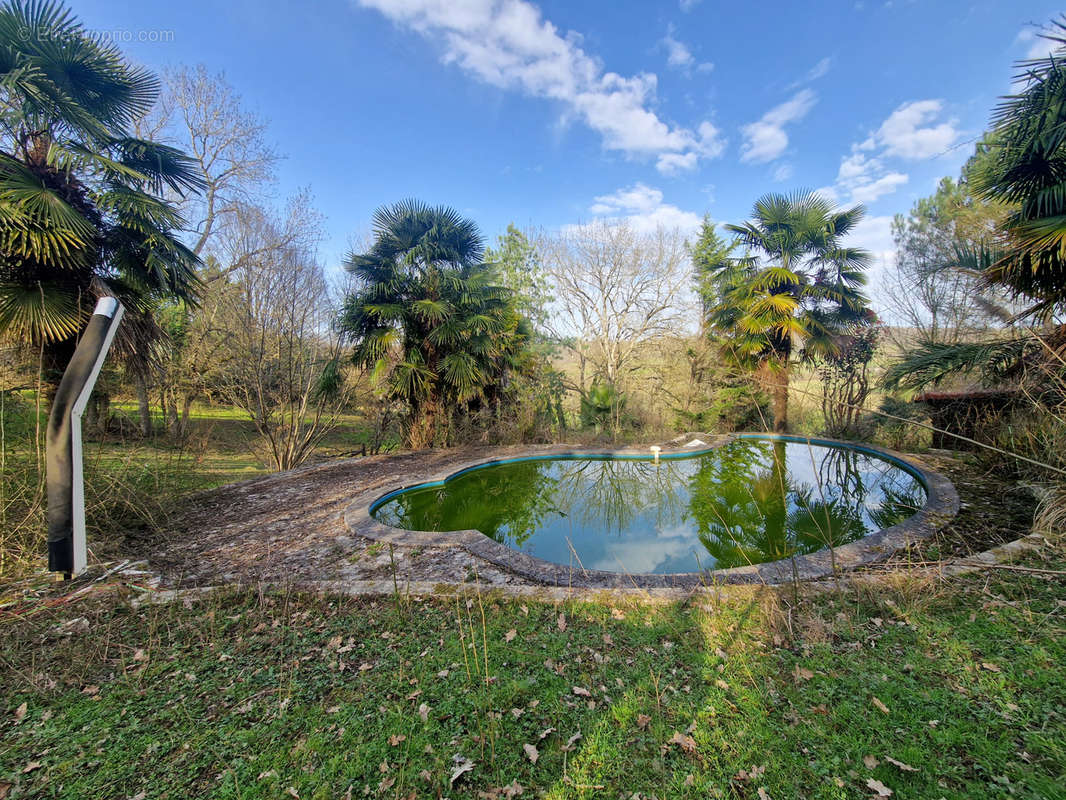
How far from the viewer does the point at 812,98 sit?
961cm

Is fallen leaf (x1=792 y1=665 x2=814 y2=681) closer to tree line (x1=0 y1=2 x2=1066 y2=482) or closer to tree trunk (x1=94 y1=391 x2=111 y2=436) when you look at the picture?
tree line (x1=0 y1=2 x2=1066 y2=482)

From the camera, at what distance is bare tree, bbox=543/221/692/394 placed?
13766mm

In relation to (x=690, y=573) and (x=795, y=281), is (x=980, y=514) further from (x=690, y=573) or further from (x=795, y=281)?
(x=795, y=281)

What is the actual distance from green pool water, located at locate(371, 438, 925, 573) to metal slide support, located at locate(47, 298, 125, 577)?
269 cm

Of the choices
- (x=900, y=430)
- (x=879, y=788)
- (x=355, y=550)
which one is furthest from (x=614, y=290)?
(x=879, y=788)

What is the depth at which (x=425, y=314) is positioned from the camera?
7.48m

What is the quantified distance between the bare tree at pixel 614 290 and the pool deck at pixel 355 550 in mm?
9711

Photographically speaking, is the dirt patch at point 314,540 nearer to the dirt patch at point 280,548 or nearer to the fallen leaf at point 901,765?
the dirt patch at point 280,548

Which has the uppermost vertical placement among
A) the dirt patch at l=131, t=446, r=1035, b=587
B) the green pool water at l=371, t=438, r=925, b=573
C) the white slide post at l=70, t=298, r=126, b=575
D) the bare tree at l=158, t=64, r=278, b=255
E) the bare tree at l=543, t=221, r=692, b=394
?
the bare tree at l=158, t=64, r=278, b=255

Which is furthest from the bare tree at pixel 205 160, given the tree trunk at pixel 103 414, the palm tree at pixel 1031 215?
the palm tree at pixel 1031 215

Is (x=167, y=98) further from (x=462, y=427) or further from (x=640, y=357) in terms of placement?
(x=640, y=357)

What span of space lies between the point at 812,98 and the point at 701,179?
12.6 ft

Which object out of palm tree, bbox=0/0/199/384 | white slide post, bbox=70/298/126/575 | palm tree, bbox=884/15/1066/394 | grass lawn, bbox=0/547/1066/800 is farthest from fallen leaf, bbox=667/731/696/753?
palm tree, bbox=0/0/199/384

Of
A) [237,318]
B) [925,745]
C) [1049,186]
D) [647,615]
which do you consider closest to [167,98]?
[237,318]
